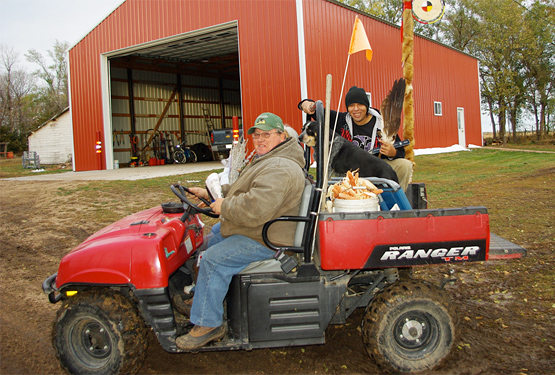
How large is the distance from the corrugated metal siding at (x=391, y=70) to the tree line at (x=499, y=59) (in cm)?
434

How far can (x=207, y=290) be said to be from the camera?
2.62 m

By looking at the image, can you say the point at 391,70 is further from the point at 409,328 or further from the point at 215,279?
the point at 215,279

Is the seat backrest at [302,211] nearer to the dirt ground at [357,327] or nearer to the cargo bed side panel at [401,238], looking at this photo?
the cargo bed side panel at [401,238]

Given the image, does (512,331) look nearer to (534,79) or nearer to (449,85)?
(449,85)

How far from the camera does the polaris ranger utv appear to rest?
2.58 meters

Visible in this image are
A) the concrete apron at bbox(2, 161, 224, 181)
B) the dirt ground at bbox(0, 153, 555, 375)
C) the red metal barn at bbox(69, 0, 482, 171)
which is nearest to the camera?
the dirt ground at bbox(0, 153, 555, 375)

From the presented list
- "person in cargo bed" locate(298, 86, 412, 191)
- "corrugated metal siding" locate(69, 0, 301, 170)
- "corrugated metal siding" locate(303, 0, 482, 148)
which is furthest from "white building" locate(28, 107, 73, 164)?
"person in cargo bed" locate(298, 86, 412, 191)

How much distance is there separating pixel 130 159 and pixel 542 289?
21.0 meters

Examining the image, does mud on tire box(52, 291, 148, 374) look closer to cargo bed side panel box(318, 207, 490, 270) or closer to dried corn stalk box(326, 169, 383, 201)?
cargo bed side panel box(318, 207, 490, 270)

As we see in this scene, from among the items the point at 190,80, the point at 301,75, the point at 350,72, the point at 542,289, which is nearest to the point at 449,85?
the point at 350,72

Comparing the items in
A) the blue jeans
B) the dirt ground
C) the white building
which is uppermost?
the white building

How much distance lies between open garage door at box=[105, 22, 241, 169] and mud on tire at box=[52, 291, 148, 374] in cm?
1674

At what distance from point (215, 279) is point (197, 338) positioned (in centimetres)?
39

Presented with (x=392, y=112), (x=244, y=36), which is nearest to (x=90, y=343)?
(x=392, y=112)
